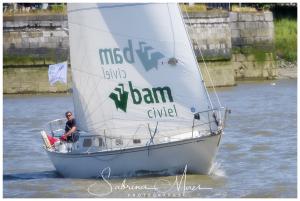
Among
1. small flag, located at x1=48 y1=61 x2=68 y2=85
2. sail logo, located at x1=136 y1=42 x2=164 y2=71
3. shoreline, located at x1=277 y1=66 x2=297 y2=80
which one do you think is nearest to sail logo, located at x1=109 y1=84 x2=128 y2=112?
sail logo, located at x1=136 y1=42 x2=164 y2=71

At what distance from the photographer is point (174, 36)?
19.1 meters

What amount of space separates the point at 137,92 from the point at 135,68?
0.38 meters

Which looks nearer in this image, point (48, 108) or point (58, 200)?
point (58, 200)

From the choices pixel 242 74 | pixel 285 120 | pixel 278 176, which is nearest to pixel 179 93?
pixel 278 176

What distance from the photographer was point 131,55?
63.2 ft

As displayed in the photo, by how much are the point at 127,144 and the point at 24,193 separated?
188 cm

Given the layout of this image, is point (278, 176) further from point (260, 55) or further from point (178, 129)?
point (260, 55)

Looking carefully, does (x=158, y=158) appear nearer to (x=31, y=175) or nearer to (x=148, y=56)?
(x=148, y=56)

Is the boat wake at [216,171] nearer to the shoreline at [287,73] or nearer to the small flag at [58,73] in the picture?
the small flag at [58,73]

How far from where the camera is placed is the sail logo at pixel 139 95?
1919 cm

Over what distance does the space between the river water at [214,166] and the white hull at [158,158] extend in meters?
0.15

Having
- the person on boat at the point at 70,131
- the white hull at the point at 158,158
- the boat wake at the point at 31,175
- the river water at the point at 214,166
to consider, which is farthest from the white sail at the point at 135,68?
the boat wake at the point at 31,175

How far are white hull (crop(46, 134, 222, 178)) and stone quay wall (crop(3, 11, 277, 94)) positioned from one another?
16406 millimetres

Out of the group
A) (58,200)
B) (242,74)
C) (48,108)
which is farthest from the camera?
(242,74)
